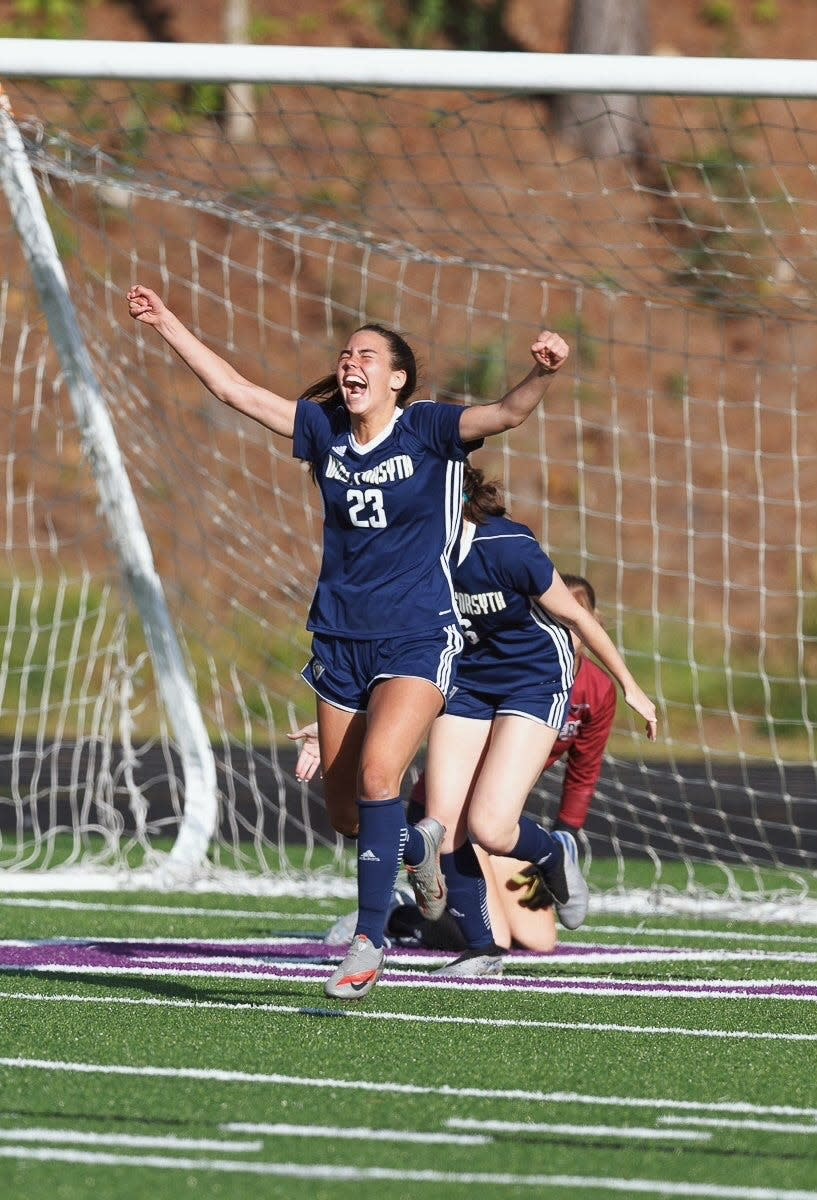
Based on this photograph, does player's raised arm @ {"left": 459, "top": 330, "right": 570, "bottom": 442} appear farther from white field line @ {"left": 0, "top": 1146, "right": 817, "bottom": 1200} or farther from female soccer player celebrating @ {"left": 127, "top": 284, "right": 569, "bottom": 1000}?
white field line @ {"left": 0, "top": 1146, "right": 817, "bottom": 1200}

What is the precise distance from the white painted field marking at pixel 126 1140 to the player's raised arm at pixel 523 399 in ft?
→ 7.71

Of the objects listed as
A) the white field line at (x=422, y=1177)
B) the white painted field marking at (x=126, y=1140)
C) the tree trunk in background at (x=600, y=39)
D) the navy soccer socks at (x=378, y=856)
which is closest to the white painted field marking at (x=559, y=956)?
the navy soccer socks at (x=378, y=856)

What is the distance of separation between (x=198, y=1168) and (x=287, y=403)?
2934 mm

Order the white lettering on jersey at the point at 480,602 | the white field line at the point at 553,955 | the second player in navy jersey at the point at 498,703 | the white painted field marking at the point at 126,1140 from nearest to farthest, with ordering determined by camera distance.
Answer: the white painted field marking at the point at 126,1140
the second player in navy jersey at the point at 498,703
the white lettering on jersey at the point at 480,602
the white field line at the point at 553,955

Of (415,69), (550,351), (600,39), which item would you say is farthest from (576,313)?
(550,351)

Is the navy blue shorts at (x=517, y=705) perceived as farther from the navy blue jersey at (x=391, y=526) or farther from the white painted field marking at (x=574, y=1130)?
the white painted field marking at (x=574, y=1130)

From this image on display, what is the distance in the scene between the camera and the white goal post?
28.9 feet

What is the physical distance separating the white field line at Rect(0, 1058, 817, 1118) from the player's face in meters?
2.18

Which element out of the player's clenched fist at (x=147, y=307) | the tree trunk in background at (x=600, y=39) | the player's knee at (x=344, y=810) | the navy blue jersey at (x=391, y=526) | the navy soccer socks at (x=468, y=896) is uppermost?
the tree trunk in background at (x=600, y=39)

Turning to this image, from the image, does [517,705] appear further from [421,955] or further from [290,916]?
[290,916]

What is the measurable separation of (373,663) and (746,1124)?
83.3 inches

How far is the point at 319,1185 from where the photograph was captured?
11.5 feet

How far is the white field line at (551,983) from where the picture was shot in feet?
20.0

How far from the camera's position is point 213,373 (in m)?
6.01
